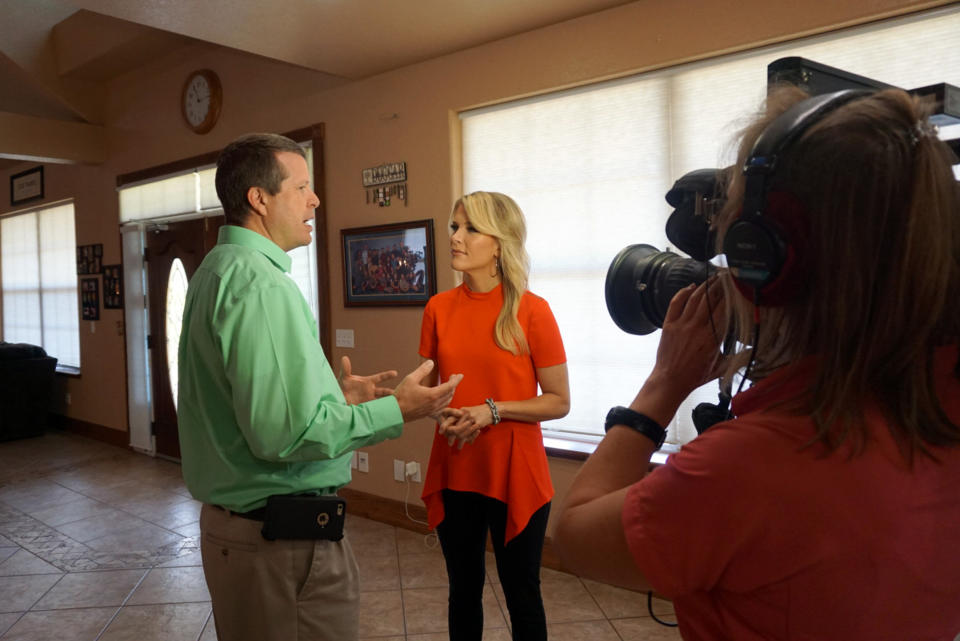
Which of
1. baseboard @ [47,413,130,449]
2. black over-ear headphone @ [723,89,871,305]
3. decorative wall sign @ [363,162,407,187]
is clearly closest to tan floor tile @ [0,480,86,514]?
baseboard @ [47,413,130,449]

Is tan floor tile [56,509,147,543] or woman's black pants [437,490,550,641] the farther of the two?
tan floor tile [56,509,147,543]

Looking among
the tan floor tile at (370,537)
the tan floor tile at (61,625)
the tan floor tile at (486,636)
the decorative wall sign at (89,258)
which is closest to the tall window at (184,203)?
the decorative wall sign at (89,258)

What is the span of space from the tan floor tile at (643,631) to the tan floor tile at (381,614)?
905mm

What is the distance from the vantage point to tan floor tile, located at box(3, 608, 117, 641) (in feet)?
9.17

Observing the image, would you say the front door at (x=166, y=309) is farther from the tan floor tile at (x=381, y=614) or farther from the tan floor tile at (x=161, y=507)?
the tan floor tile at (x=381, y=614)

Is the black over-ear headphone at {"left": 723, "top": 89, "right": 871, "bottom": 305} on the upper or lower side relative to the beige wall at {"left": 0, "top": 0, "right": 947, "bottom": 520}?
lower

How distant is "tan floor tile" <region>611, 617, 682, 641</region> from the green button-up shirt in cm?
171

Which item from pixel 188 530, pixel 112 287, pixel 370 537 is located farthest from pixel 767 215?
pixel 112 287

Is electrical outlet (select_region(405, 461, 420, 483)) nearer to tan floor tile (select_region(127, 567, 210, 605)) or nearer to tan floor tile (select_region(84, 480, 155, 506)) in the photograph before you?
tan floor tile (select_region(127, 567, 210, 605))

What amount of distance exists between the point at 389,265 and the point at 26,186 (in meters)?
5.70

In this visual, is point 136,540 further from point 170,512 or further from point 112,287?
point 112,287

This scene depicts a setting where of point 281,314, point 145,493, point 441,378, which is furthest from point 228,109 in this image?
point 281,314

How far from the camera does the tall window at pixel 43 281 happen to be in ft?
22.5

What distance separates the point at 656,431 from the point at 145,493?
4912 millimetres
